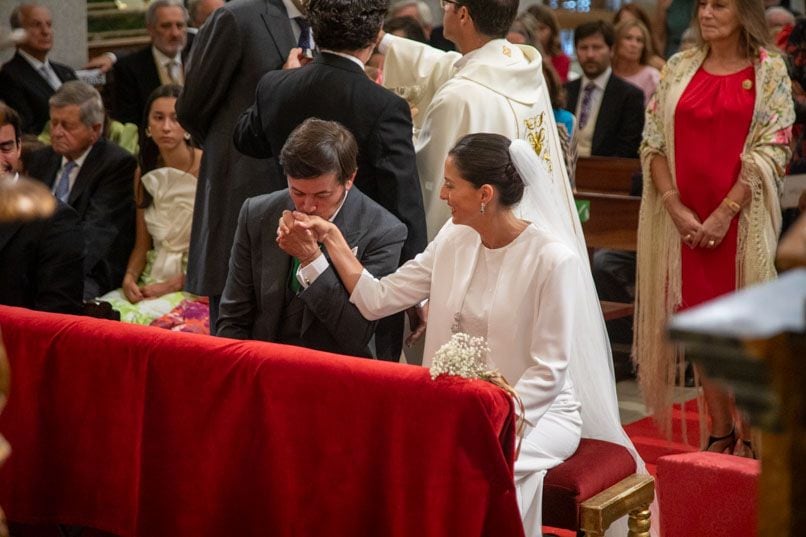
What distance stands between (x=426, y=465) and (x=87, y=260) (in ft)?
10.5

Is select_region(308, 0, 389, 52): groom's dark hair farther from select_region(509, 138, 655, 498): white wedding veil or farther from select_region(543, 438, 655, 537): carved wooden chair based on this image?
select_region(543, 438, 655, 537): carved wooden chair

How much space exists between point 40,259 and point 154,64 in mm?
3314

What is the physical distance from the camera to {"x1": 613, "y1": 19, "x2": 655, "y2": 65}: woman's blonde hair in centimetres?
858

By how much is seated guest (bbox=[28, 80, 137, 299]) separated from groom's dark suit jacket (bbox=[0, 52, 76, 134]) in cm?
155

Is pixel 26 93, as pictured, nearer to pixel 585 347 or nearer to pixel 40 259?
pixel 40 259

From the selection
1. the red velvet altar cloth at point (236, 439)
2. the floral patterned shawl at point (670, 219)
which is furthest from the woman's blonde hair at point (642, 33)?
the red velvet altar cloth at point (236, 439)

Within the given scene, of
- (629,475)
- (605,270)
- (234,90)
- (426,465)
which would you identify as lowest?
(605,270)

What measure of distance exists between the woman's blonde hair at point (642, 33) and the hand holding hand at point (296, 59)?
4.53m

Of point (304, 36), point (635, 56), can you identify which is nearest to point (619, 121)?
point (635, 56)

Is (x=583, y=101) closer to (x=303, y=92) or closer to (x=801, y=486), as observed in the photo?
(x=303, y=92)

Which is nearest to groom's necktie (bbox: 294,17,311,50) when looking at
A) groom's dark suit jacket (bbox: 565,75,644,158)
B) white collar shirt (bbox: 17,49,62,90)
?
white collar shirt (bbox: 17,49,62,90)

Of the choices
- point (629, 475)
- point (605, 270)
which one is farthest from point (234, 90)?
point (605, 270)

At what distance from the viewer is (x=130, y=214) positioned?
6.06m

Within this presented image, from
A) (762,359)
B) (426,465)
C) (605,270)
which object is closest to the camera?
(762,359)
